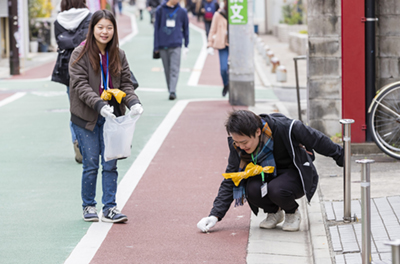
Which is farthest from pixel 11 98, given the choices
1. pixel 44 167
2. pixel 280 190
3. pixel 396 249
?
pixel 396 249

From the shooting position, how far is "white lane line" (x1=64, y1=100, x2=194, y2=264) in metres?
5.16

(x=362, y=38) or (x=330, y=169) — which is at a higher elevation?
(x=362, y=38)

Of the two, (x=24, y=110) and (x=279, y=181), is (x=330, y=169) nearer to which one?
(x=279, y=181)

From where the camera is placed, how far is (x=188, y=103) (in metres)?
13.0

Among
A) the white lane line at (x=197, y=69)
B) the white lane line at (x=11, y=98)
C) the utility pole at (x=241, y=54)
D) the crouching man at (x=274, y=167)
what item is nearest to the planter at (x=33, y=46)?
the white lane line at (x=197, y=69)

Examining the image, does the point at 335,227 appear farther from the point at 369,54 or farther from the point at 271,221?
the point at 369,54

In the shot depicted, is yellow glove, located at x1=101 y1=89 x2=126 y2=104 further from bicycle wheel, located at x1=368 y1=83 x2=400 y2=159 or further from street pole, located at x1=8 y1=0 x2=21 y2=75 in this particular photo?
street pole, located at x1=8 y1=0 x2=21 y2=75

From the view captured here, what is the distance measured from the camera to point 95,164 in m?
5.95

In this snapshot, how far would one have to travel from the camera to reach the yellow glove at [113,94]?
5.71 metres

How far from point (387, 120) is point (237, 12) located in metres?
4.91

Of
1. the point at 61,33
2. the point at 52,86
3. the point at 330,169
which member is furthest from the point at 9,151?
the point at 52,86

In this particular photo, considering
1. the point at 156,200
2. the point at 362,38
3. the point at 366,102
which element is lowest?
the point at 156,200

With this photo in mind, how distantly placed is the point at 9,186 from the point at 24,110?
538cm

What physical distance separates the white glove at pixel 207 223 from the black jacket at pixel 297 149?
38mm
